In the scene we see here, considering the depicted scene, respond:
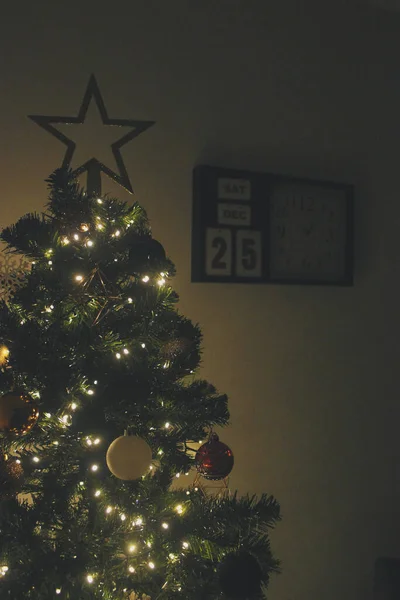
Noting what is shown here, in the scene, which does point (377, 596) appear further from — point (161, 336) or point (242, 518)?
point (161, 336)

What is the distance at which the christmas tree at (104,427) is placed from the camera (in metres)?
0.99

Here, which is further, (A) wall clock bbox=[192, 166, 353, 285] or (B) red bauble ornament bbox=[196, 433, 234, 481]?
(A) wall clock bbox=[192, 166, 353, 285]

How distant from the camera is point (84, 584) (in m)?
0.97

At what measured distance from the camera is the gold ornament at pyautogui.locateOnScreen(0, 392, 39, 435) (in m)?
0.96

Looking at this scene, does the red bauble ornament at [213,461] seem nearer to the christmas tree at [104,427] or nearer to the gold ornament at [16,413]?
the christmas tree at [104,427]

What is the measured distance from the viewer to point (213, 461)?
1.18 metres

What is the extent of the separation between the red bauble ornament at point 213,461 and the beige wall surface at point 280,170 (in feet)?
1.76

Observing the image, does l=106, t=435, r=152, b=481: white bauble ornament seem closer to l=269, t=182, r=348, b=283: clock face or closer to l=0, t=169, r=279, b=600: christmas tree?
l=0, t=169, r=279, b=600: christmas tree

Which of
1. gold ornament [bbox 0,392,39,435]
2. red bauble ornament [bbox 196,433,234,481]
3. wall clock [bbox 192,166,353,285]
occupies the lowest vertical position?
red bauble ornament [bbox 196,433,234,481]

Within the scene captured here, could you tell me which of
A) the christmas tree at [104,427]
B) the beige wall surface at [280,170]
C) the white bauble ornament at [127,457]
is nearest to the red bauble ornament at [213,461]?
the christmas tree at [104,427]

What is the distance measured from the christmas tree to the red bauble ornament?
5 cm

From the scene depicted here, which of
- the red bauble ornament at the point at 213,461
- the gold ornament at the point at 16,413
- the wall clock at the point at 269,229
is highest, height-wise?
the wall clock at the point at 269,229

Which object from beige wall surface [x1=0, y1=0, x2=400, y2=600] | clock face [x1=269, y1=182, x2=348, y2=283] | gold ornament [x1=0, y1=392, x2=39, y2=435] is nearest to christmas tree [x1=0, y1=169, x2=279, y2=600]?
gold ornament [x1=0, y1=392, x2=39, y2=435]

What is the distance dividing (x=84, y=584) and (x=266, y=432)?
0.92 m
